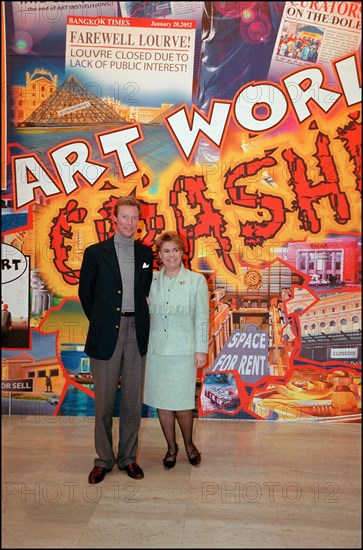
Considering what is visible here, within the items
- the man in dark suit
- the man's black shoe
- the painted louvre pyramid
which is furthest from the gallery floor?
the painted louvre pyramid

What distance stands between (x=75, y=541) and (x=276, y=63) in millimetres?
3449

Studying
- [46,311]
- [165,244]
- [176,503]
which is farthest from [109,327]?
[46,311]

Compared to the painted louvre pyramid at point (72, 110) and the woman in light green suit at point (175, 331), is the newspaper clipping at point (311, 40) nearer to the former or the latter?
the painted louvre pyramid at point (72, 110)

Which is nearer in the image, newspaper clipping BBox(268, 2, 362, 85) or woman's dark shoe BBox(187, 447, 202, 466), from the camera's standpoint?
woman's dark shoe BBox(187, 447, 202, 466)

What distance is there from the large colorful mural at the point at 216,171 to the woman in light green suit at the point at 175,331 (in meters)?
1.05

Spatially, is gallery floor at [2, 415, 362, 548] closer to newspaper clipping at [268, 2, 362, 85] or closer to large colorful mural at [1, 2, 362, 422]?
large colorful mural at [1, 2, 362, 422]

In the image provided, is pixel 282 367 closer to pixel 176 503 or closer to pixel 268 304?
pixel 268 304

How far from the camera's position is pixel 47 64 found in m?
4.82

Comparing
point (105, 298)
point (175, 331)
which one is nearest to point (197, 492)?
point (175, 331)

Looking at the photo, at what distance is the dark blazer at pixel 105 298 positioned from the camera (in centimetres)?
356

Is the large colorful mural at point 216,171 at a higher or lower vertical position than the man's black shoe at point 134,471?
higher

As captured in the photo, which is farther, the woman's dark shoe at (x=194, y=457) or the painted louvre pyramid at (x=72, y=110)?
the painted louvre pyramid at (x=72, y=110)

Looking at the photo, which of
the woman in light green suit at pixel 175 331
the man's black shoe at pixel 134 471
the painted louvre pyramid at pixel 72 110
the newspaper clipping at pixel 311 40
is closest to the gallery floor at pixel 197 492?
the man's black shoe at pixel 134 471

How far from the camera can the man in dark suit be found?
3572mm
